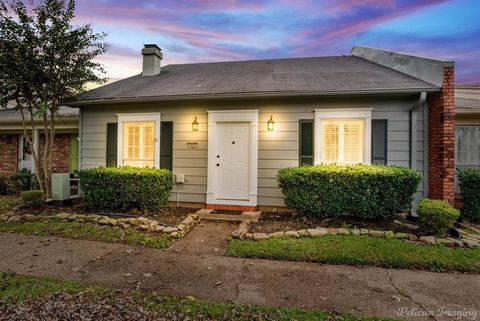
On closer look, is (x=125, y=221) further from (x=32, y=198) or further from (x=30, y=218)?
(x=32, y=198)

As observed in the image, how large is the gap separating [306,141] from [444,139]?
284 cm

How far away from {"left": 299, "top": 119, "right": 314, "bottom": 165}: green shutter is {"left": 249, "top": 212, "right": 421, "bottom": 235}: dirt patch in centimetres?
141

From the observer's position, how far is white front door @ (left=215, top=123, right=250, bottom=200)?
6516mm

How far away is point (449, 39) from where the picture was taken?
9516mm

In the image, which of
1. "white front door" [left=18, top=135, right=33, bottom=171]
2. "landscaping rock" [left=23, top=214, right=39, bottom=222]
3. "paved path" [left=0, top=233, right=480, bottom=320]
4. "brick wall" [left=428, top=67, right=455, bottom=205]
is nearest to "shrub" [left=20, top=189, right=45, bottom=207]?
"landscaping rock" [left=23, top=214, right=39, bottom=222]

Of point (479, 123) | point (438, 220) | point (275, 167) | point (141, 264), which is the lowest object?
point (141, 264)

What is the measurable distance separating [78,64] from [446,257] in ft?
29.8

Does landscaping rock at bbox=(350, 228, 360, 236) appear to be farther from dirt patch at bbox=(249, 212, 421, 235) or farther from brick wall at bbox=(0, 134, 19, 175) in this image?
brick wall at bbox=(0, 134, 19, 175)

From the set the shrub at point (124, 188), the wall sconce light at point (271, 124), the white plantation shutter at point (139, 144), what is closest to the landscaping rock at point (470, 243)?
the wall sconce light at point (271, 124)

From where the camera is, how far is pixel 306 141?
245 inches

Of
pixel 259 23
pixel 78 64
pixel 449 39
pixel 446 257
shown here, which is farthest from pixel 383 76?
pixel 78 64

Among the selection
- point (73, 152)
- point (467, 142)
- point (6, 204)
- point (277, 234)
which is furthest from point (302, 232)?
point (73, 152)

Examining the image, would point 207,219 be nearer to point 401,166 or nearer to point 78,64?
point 401,166

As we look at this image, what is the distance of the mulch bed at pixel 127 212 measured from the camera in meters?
5.81
